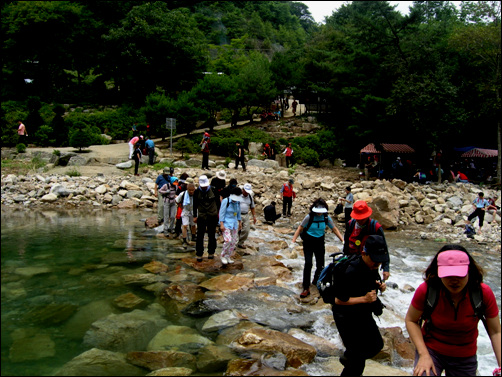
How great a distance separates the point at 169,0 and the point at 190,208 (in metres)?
39.5

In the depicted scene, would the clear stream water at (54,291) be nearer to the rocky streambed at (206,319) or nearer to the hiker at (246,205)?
the rocky streambed at (206,319)

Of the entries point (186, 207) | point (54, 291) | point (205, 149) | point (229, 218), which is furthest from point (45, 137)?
point (54, 291)

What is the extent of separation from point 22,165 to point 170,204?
1047cm

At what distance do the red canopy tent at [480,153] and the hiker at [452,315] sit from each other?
25.5 meters

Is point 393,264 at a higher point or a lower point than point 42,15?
lower

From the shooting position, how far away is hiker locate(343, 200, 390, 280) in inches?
184

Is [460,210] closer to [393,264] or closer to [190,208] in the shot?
[393,264]

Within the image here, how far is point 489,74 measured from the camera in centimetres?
2328

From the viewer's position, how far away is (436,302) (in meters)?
2.97

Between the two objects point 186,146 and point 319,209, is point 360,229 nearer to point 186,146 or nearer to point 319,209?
point 319,209

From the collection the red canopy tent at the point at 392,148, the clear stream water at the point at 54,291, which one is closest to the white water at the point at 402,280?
the clear stream water at the point at 54,291

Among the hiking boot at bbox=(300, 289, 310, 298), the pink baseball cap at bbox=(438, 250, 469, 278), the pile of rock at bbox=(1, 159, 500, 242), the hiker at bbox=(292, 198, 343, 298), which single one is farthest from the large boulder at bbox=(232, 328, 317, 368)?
the pile of rock at bbox=(1, 159, 500, 242)

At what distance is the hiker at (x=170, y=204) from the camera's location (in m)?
9.88

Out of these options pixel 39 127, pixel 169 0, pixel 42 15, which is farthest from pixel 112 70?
pixel 42 15
